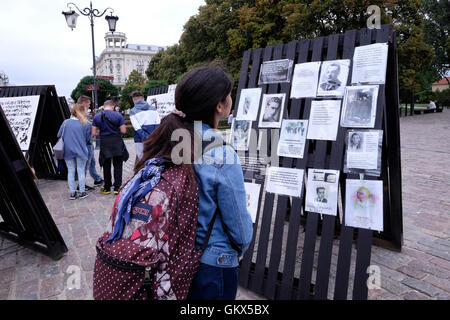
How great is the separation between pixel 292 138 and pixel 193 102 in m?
1.44

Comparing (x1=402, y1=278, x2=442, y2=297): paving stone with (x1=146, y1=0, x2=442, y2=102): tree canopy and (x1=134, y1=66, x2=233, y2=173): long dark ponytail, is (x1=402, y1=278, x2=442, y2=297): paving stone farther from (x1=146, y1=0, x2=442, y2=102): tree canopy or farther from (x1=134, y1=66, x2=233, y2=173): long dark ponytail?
(x1=146, y1=0, x2=442, y2=102): tree canopy

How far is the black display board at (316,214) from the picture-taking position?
227 cm

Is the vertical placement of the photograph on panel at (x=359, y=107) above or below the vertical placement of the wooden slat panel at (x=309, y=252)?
above

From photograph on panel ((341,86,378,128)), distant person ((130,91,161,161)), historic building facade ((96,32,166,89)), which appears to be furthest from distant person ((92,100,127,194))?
historic building facade ((96,32,166,89))

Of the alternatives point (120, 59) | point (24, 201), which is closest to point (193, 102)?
point (24, 201)

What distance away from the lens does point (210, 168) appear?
1373mm

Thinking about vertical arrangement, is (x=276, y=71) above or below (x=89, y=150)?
above

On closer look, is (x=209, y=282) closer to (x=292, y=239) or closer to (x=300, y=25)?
(x=292, y=239)

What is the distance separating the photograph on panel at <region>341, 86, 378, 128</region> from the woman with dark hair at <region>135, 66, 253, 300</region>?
4.07 ft

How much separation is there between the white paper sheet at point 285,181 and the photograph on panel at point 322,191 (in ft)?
0.33

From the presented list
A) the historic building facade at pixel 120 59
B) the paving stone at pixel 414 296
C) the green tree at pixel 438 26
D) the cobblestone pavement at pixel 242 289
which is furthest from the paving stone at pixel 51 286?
the historic building facade at pixel 120 59

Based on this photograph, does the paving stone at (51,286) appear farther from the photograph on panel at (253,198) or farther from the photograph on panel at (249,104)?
the photograph on panel at (249,104)

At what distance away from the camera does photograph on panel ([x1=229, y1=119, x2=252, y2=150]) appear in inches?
116

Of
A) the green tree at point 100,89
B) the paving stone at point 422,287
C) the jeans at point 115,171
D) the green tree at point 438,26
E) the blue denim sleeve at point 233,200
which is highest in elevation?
the green tree at point 438,26
